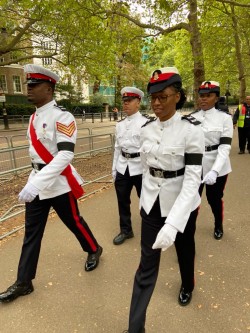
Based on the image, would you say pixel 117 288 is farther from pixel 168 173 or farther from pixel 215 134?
pixel 215 134

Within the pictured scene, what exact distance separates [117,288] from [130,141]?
1.90 meters

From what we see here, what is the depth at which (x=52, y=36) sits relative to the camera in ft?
49.4

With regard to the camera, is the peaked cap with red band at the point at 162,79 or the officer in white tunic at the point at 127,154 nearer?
the peaked cap with red band at the point at 162,79

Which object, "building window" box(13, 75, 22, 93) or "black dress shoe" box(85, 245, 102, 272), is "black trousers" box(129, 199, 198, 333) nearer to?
"black dress shoe" box(85, 245, 102, 272)

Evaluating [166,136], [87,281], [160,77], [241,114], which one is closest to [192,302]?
[87,281]

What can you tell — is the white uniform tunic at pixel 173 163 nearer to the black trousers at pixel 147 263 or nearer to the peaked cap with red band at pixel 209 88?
the black trousers at pixel 147 263

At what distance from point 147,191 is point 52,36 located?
48.9 feet

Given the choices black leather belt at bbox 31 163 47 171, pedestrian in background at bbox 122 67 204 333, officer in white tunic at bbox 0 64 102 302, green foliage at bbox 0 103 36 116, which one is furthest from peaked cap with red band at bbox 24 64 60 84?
green foliage at bbox 0 103 36 116

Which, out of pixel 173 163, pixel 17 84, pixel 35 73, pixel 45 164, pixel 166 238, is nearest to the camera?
pixel 166 238

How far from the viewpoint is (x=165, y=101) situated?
7.16 ft

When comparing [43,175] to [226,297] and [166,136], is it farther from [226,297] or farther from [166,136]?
[226,297]

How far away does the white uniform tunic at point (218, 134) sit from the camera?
364cm

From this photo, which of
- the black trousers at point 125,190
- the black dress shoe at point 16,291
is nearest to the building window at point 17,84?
the black trousers at point 125,190

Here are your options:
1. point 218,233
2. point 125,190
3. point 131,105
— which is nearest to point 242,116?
Result: point 218,233
